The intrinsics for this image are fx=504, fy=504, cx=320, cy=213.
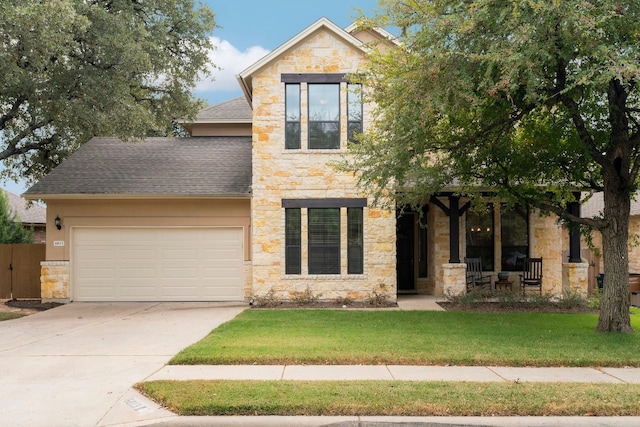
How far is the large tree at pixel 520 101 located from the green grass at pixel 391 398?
4273 millimetres

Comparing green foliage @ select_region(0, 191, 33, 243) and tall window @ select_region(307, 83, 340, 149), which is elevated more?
tall window @ select_region(307, 83, 340, 149)

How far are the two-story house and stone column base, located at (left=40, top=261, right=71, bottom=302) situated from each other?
0.03 m

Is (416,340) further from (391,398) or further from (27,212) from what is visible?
(27,212)

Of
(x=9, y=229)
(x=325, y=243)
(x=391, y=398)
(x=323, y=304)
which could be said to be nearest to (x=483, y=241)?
(x=325, y=243)

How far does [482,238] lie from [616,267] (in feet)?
20.2

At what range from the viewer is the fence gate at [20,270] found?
1627 cm

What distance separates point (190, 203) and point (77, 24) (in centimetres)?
544

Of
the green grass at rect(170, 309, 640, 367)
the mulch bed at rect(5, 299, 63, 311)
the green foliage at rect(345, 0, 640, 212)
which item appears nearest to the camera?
the green grass at rect(170, 309, 640, 367)

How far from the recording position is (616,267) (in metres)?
9.55

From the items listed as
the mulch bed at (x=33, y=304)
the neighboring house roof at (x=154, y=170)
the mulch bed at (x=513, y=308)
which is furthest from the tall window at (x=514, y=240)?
the mulch bed at (x=33, y=304)

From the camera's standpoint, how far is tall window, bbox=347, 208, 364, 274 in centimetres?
1381

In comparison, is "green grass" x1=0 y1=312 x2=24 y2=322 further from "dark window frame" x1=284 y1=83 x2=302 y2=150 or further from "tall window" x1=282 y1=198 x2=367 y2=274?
"dark window frame" x1=284 y1=83 x2=302 y2=150

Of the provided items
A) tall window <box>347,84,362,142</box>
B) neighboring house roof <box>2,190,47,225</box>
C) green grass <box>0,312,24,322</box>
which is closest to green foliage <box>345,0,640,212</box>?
tall window <box>347,84,362,142</box>

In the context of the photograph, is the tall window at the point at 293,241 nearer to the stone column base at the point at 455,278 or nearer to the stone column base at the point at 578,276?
the stone column base at the point at 455,278
